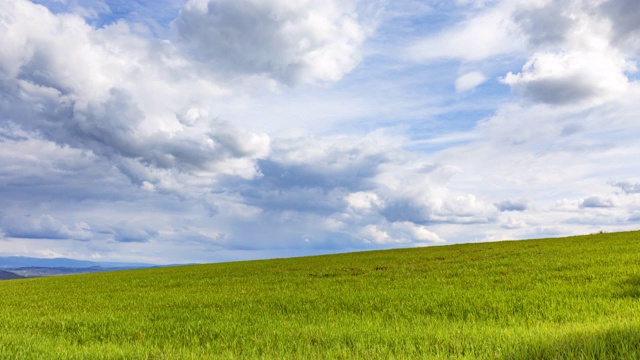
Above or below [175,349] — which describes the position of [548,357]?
above

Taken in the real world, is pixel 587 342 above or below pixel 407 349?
above

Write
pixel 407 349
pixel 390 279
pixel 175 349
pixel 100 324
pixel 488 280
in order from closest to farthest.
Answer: pixel 407 349 → pixel 175 349 → pixel 100 324 → pixel 488 280 → pixel 390 279

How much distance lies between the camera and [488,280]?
67.9 ft

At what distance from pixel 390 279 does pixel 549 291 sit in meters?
9.99

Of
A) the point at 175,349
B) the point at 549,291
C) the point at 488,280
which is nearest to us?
the point at 175,349

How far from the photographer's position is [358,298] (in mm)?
17203

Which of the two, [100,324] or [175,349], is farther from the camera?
[100,324]

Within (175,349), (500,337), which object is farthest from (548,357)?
(175,349)

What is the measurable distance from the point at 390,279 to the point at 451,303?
10.3 m

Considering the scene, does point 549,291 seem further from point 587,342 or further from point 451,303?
point 587,342

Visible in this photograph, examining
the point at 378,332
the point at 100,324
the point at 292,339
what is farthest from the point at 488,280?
the point at 100,324

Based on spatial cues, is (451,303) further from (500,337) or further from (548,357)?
(548,357)

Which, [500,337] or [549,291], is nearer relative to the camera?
[500,337]

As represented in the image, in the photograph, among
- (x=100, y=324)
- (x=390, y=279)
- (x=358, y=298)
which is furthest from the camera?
(x=390, y=279)
